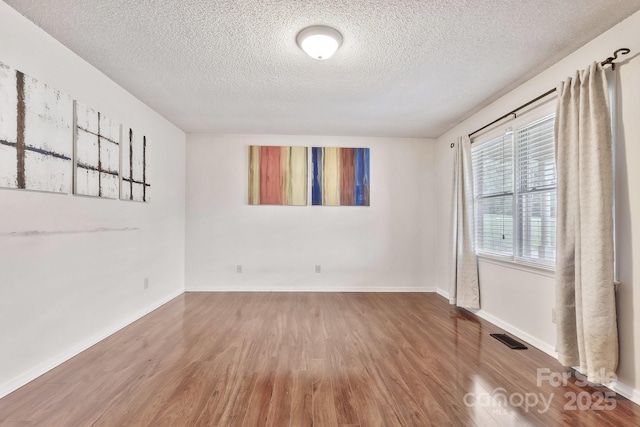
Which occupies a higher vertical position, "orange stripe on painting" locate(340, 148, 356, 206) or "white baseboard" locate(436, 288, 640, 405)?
"orange stripe on painting" locate(340, 148, 356, 206)

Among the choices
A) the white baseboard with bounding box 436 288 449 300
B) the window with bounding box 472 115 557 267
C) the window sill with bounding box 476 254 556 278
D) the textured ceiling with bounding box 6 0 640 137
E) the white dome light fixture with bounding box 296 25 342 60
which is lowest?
the white baseboard with bounding box 436 288 449 300

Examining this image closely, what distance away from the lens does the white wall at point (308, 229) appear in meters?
4.84

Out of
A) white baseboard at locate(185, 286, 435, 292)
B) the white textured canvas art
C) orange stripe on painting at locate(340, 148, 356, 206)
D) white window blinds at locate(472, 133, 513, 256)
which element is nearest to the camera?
the white textured canvas art

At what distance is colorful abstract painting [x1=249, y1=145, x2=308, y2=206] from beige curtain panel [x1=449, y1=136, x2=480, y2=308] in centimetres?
229

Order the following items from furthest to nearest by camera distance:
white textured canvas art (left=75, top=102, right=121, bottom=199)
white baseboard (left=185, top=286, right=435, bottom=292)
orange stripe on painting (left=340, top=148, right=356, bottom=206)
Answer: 1. orange stripe on painting (left=340, top=148, right=356, bottom=206)
2. white baseboard (left=185, top=286, right=435, bottom=292)
3. white textured canvas art (left=75, top=102, right=121, bottom=199)

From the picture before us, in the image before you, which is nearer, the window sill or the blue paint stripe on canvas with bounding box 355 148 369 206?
the window sill

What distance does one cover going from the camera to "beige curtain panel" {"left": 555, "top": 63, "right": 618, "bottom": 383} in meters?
1.96

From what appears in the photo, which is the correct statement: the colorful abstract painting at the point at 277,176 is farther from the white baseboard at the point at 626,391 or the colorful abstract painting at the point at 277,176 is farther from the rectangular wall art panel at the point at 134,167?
the white baseboard at the point at 626,391

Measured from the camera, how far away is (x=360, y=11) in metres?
1.97

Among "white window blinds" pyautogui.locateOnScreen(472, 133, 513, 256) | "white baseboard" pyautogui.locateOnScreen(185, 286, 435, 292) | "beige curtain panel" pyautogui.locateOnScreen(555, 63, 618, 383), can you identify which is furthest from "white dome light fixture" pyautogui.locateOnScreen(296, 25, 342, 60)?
"white baseboard" pyautogui.locateOnScreen(185, 286, 435, 292)

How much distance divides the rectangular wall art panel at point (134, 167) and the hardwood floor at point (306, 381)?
1.46 m

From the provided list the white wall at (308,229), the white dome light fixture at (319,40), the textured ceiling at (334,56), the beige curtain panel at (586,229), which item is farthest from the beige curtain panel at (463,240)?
the white dome light fixture at (319,40)

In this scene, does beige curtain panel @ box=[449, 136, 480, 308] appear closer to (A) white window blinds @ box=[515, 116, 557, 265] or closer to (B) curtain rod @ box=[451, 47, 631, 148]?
(B) curtain rod @ box=[451, 47, 631, 148]

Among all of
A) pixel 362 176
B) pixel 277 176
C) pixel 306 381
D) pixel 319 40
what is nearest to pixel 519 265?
pixel 306 381
